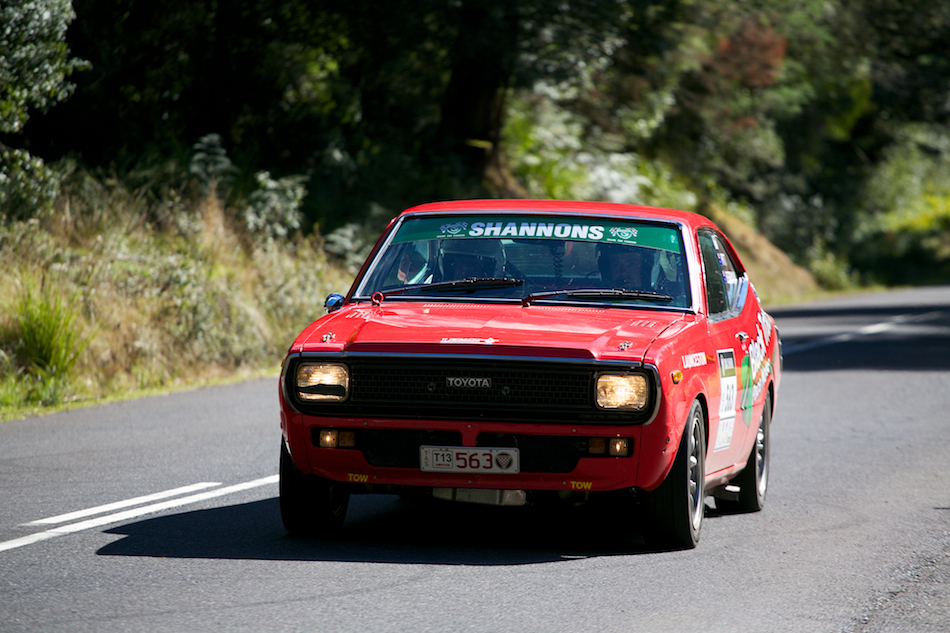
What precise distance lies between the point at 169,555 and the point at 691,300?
2852mm

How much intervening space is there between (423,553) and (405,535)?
0.46 meters

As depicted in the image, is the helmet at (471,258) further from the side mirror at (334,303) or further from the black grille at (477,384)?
the black grille at (477,384)

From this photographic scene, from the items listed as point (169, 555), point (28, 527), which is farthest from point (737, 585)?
point (28, 527)

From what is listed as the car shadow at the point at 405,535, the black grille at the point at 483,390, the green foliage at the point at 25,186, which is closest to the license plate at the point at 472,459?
the black grille at the point at 483,390

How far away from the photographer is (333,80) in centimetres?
2505

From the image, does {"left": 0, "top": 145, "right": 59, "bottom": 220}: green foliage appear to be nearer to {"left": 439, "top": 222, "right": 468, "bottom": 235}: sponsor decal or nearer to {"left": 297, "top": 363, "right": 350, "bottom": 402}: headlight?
{"left": 439, "top": 222, "right": 468, "bottom": 235}: sponsor decal

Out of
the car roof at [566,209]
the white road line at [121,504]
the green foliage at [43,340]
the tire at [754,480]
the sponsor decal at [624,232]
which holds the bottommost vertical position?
the green foliage at [43,340]

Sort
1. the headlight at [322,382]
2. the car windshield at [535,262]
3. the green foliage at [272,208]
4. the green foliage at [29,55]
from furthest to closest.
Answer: the green foliage at [272,208] → the green foliage at [29,55] → the car windshield at [535,262] → the headlight at [322,382]

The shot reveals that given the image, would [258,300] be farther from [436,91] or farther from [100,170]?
[436,91]

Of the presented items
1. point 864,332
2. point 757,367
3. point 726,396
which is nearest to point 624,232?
point 726,396

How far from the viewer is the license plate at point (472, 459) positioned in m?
6.05

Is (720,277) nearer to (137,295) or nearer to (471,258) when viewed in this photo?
(471,258)

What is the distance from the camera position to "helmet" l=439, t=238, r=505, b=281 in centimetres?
718

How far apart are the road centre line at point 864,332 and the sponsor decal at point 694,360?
1261 centimetres
